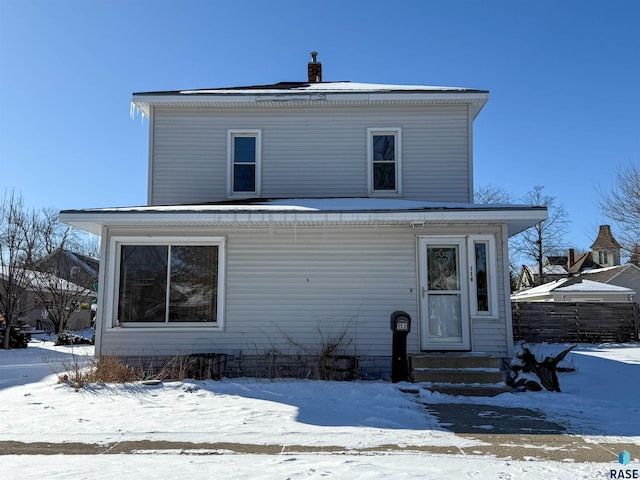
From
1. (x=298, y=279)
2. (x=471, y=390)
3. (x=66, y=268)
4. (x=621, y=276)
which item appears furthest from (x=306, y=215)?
(x=621, y=276)

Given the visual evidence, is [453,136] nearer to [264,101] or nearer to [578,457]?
[264,101]

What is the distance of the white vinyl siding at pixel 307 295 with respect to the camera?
31.1ft

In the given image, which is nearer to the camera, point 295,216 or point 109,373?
point 109,373

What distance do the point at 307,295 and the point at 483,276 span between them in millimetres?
3311

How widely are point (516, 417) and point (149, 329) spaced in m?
6.50

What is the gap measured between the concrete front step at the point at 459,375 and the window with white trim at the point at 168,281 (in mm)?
3951

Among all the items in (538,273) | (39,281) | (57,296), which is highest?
(538,273)

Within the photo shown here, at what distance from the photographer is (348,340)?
31.1 feet

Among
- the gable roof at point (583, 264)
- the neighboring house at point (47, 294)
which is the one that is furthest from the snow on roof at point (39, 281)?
the gable roof at point (583, 264)

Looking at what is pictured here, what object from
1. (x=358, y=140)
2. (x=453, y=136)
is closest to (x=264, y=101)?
(x=358, y=140)

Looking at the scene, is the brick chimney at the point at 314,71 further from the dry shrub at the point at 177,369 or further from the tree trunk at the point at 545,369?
the tree trunk at the point at 545,369

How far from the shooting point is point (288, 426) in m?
5.71

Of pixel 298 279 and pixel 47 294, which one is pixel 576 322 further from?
pixel 47 294

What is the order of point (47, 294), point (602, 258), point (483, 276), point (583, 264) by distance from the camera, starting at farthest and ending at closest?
point (602, 258)
point (583, 264)
point (47, 294)
point (483, 276)
